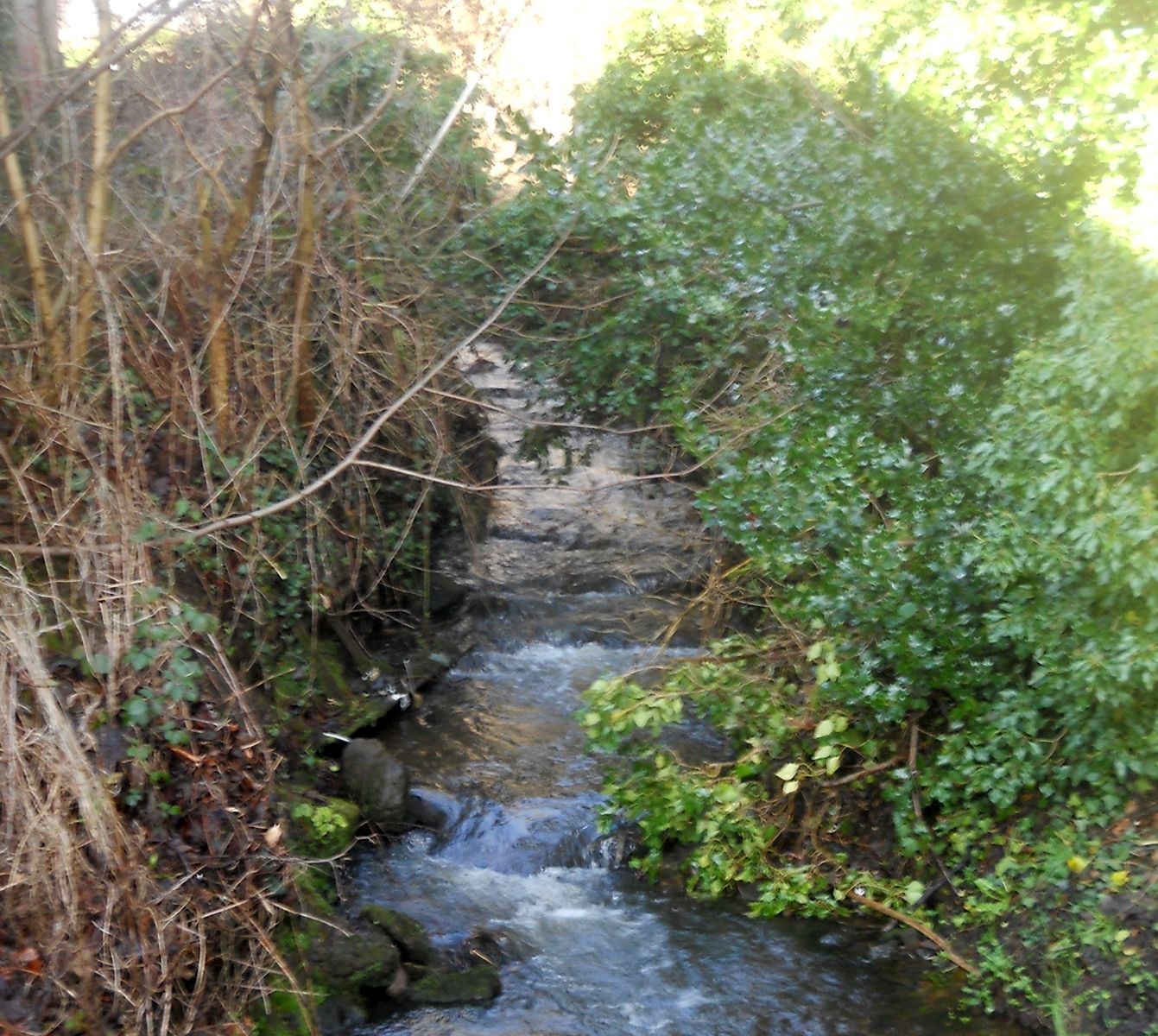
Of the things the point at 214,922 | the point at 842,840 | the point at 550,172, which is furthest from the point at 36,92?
the point at 842,840

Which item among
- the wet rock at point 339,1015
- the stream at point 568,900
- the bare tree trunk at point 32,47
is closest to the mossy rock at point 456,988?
the stream at point 568,900

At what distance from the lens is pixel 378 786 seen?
836 centimetres

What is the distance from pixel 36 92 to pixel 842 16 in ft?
18.5

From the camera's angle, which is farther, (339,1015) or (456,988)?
(456,988)

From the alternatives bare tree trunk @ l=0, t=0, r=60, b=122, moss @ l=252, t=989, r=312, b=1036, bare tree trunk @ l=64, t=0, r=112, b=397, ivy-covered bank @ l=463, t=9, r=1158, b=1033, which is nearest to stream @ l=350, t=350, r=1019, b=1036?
ivy-covered bank @ l=463, t=9, r=1158, b=1033

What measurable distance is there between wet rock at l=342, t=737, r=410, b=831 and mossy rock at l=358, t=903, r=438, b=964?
1439 millimetres

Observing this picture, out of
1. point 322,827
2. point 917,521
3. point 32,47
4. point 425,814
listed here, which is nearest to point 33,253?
point 32,47

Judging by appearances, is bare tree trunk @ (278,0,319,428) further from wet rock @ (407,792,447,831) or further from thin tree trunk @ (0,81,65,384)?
wet rock @ (407,792,447,831)

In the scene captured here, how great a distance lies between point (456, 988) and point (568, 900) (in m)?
1.43

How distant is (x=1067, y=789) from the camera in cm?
641

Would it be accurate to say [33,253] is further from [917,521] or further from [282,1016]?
[917,521]

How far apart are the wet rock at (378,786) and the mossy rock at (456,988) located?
1.93m

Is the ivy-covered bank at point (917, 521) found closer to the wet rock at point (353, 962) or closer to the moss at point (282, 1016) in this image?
the wet rock at point (353, 962)

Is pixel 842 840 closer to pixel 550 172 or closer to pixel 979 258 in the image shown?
pixel 979 258
